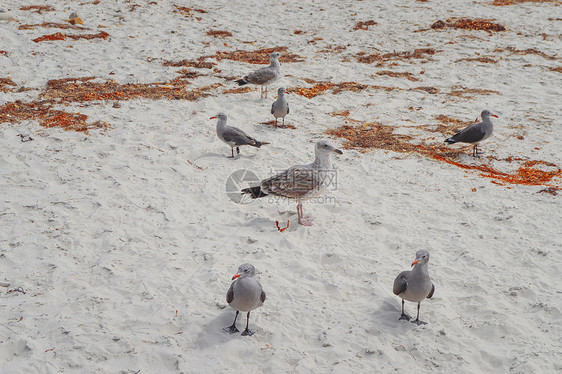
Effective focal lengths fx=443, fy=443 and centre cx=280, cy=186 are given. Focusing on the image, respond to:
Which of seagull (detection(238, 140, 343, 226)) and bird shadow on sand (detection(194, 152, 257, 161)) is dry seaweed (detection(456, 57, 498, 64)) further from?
seagull (detection(238, 140, 343, 226))

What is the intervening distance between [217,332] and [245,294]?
62 centimetres

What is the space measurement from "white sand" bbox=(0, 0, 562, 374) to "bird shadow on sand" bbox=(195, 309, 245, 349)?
2 centimetres


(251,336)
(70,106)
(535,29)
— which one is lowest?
(251,336)

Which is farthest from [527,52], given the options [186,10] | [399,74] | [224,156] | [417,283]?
[417,283]

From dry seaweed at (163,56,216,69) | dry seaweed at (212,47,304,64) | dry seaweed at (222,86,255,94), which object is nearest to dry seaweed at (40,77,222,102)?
dry seaweed at (222,86,255,94)

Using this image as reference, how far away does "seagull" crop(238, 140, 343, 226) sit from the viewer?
24.0ft

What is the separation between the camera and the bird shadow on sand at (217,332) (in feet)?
16.7

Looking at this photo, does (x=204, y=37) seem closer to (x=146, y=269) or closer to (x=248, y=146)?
(x=248, y=146)

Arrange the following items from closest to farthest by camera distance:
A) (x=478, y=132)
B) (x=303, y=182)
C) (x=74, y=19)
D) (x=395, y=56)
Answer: (x=303, y=182) → (x=478, y=132) → (x=74, y=19) → (x=395, y=56)

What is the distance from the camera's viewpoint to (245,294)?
5.10 meters

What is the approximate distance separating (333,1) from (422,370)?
21646mm

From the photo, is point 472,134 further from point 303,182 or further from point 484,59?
point 484,59

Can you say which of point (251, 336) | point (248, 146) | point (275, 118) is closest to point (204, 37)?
point (275, 118)

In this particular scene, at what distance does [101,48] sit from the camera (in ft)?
→ 48.1
